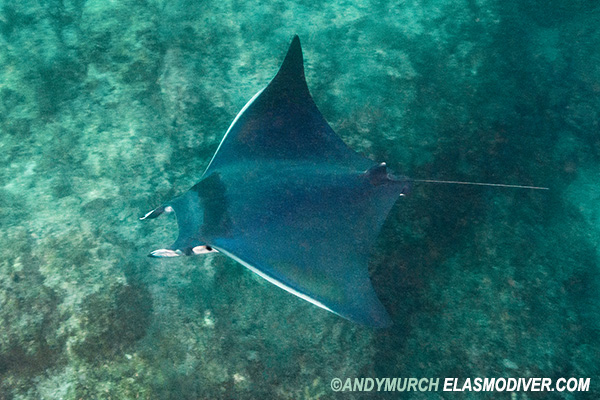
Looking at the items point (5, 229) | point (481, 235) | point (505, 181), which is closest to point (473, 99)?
point (505, 181)

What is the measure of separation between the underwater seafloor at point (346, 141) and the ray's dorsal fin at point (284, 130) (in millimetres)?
598

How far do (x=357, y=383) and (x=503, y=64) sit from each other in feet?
10.3

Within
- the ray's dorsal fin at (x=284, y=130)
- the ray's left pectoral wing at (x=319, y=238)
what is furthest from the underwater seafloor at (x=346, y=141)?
the ray's dorsal fin at (x=284, y=130)

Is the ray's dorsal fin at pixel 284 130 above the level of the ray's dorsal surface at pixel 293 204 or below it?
above

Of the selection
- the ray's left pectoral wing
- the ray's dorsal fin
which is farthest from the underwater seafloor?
the ray's dorsal fin

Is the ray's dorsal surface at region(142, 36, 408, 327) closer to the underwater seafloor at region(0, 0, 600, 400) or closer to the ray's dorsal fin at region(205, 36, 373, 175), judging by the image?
the ray's dorsal fin at region(205, 36, 373, 175)

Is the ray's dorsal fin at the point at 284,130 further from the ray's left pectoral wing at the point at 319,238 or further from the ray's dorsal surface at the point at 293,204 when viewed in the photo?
the ray's left pectoral wing at the point at 319,238

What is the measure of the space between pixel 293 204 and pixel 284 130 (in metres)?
0.60

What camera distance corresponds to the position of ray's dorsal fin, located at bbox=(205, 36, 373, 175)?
256 cm

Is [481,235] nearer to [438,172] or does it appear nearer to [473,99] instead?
[438,172]

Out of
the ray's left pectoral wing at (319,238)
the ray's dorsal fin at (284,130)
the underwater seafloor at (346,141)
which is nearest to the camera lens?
the ray's left pectoral wing at (319,238)

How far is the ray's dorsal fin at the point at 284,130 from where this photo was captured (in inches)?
101

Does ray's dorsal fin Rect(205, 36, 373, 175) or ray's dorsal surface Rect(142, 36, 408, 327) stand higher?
ray's dorsal fin Rect(205, 36, 373, 175)

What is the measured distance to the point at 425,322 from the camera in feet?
7.94
